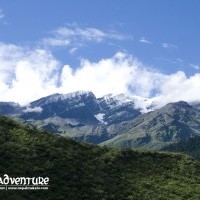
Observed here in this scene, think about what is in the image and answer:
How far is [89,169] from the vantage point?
68750 millimetres

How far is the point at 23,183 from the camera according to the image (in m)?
56.6

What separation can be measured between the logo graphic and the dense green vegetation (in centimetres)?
97

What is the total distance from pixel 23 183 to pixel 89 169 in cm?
1438

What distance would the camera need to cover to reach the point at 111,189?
Result: 210 ft

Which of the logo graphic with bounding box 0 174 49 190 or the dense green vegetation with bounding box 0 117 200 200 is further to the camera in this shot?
the dense green vegetation with bounding box 0 117 200 200

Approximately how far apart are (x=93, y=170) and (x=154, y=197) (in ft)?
32.4

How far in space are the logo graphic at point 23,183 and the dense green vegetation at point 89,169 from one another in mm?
971

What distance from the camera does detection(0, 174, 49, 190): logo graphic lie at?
5484 cm

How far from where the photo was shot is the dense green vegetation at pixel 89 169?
Answer: 197ft

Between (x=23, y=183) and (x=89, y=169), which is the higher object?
(x=89, y=169)

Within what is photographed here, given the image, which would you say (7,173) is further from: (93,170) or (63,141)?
(63,141)

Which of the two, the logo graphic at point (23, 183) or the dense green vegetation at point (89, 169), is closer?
the logo graphic at point (23, 183)

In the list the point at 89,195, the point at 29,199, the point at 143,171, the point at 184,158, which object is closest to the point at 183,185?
the point at 143,171

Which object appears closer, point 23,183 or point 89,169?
point 23,183
